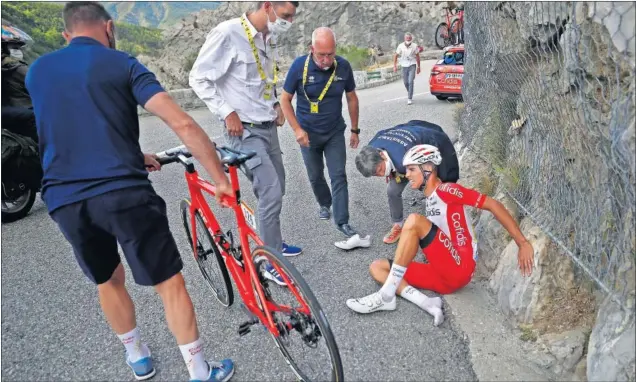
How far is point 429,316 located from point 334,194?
1.56 metres

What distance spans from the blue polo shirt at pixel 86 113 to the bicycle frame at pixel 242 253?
1.73ft

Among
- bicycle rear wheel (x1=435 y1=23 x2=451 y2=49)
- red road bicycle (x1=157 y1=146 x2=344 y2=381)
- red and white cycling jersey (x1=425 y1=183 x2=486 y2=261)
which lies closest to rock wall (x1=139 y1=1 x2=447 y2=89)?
bicycle rear wheel (x1=435 y1=23 x2=451 y2=49)

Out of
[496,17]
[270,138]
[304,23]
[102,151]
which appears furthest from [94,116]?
[304,23]

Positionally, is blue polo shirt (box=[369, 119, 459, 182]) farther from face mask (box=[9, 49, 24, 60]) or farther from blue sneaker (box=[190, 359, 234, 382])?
face mask (box=[9, 49, 24, 60])

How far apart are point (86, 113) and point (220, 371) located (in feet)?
5.07

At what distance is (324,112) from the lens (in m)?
4.07

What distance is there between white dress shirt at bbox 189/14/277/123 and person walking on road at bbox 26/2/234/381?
943 millimetres

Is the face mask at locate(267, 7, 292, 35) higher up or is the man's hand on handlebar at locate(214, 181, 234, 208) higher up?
the face mask at locate(267, 7, 292, 35)

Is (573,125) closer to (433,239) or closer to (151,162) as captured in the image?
(433,239)

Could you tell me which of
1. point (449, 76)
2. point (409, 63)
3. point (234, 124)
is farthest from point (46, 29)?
point (234, 124)

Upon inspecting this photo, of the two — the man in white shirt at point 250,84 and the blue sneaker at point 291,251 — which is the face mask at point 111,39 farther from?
the blue sneaker at point 291,251

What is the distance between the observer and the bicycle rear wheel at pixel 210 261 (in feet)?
9.99

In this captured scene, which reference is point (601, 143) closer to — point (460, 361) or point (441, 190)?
point (441, 190)

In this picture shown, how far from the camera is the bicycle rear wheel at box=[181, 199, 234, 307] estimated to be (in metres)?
3.04
